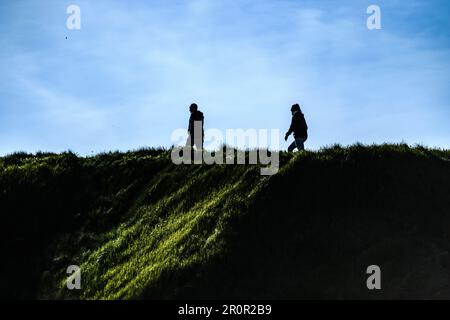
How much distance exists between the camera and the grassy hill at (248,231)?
55.7 feet

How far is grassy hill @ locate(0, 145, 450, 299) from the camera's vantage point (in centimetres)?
1698

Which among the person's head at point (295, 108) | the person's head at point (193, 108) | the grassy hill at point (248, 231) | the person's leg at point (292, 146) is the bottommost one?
the grassy hill at point (248, 231)

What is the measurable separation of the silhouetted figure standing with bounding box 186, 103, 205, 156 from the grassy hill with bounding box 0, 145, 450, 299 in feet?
4.96

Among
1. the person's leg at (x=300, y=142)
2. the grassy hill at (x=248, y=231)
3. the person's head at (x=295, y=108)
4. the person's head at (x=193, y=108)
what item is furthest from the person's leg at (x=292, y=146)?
the person's head at (x=193, y=108)

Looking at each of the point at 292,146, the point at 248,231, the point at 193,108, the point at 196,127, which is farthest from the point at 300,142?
the point at 248,231

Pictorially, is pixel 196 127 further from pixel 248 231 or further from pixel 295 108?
pixel 248 231

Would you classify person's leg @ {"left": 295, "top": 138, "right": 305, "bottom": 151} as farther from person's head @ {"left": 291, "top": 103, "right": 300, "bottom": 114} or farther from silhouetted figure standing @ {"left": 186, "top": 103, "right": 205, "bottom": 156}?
silhouetted figure standing @ {"left": 186, "top": 103, "right": 205, "bottom": 156}

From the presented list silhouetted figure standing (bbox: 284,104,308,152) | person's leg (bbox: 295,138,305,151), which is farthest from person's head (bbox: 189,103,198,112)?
person's leg (bbox: 295,138,305,151)

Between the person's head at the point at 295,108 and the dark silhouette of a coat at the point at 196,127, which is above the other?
the person's head at the point at 295,108

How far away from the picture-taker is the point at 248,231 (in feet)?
60.3

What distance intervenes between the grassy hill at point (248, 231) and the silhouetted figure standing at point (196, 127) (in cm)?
151

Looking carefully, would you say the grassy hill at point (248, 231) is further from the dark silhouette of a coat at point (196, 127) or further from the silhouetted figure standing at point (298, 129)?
the silhouetted figure standing at point (298, 129)

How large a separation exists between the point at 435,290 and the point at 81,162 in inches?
686
